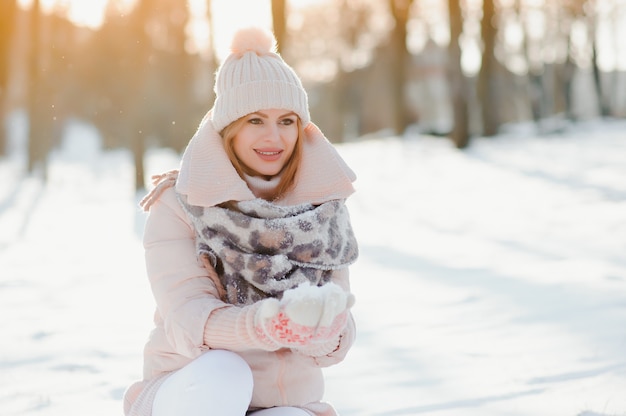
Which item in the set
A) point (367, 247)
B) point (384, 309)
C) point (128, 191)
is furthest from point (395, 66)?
point (384, 309)

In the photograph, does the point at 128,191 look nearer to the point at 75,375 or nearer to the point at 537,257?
the point at 537,257

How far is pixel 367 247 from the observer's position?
6730 millimetres

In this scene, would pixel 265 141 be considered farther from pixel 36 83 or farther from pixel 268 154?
pixel 36 83

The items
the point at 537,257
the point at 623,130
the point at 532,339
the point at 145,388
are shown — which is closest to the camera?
the point at 145,388

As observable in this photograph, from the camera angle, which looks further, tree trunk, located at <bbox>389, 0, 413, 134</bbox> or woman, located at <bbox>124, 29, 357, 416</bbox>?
tree trunk, located at <bbox>389, 0, 413, 134</bbox>

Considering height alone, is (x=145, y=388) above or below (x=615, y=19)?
below

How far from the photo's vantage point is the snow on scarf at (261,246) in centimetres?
179

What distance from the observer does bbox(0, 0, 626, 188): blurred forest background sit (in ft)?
47.4

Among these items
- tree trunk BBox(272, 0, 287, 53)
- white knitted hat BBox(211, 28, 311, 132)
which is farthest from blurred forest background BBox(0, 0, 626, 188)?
white knitted hat BBox(211, 28, 311, 132)

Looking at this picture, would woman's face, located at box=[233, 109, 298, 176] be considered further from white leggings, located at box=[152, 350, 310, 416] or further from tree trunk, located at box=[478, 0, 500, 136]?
tree trunk, located at box=[478, 0, 500, 136]

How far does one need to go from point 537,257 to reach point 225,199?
4.14 metres

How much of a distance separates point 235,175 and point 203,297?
31 centimetres

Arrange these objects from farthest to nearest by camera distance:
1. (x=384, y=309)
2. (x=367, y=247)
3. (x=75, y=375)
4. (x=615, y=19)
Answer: (x=615, y=19) < (x=367, y=247) < (x=384, y=309) < (x=75, y=375)

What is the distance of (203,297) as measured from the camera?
5.81 ft
